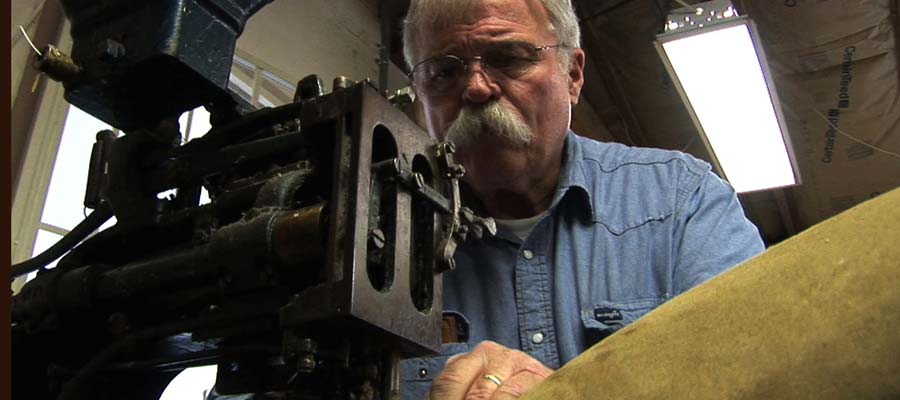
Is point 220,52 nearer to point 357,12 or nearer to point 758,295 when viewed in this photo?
point 758,295

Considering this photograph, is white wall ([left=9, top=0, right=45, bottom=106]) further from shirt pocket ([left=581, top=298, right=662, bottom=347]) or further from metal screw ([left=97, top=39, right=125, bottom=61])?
shirt pocket ([left=581, top=298, right=662, bottom=347])

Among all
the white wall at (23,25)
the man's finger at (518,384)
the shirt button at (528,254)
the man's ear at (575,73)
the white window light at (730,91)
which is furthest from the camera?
the white window light at (730,91)

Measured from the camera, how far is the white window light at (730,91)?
2.72m

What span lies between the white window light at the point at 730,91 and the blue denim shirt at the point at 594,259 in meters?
1.44

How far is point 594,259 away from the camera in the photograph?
4.32ft

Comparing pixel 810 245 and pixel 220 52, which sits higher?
pixel 220 52

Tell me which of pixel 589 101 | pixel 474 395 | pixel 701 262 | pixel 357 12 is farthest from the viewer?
pixel 589 101

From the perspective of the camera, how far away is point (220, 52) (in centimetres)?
88

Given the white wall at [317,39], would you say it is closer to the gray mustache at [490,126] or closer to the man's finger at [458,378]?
the gray mustache at [490,126]

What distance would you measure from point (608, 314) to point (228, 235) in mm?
718

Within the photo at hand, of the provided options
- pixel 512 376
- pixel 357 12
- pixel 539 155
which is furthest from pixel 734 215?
pixel 357 12

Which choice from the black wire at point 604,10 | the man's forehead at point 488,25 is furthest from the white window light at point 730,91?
the man's forehead at point 488,25

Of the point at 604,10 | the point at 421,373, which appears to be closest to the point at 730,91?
the point at 604,10

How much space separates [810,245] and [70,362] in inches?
32.8
